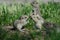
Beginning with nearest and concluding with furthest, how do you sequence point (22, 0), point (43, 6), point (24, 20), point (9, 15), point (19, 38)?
point (19, 38), point (24, 20), point (9, 15), point (43, 6), point (22, 0)

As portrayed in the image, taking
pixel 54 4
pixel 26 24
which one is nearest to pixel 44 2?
pixel 54 4

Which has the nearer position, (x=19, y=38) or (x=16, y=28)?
(x=19, y=38)

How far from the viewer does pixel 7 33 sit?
7.19m

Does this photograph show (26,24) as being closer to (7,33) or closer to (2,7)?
(7,33)

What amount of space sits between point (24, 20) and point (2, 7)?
2.06 m

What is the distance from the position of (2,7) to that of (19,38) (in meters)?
2.63

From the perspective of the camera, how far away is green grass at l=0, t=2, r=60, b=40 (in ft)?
22.9

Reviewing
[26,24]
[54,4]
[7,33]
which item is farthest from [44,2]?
[7,33]

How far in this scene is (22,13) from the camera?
353 inches

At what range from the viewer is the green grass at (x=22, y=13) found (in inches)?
275

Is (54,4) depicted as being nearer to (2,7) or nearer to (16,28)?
(2,7)

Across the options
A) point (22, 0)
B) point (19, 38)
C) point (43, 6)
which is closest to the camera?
point (19, 38)

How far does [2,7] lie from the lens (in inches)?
365

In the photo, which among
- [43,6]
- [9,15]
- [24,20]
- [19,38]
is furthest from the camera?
[43,6]
